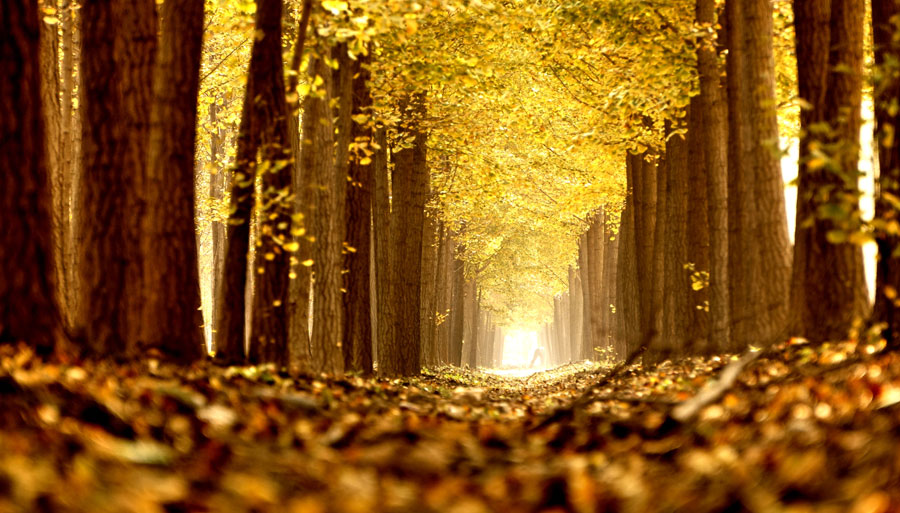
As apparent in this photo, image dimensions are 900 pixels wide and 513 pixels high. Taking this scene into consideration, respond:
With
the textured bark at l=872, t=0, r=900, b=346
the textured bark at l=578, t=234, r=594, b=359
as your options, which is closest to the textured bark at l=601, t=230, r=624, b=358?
the textured bark at l=578, t=234, r=594, b=359

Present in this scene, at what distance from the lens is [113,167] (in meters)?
7.62

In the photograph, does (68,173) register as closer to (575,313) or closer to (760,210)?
(760,210)

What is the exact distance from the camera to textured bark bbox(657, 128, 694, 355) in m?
14.6

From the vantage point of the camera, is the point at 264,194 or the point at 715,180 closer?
the point at 264,194

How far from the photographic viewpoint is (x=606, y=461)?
3961 millimetres

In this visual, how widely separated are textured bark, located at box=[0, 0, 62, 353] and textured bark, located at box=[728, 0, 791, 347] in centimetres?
812

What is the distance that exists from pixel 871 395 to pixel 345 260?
362 inches

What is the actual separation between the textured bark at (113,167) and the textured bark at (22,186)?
138cm

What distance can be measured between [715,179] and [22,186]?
1010 cm

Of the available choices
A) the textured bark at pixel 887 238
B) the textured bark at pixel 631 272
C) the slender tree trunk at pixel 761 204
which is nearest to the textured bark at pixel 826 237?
the textured bark at pixel 887 238

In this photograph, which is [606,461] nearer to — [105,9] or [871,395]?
[871,395]

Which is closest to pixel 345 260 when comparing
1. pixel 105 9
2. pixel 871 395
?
pixel 105 9

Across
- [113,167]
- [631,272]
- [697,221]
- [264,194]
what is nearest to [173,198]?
[113,167]

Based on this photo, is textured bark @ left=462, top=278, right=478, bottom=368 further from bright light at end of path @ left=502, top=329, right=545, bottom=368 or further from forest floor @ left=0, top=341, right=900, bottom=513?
bright light at end of path @ left=502, top=329, right=545, bottom=368
